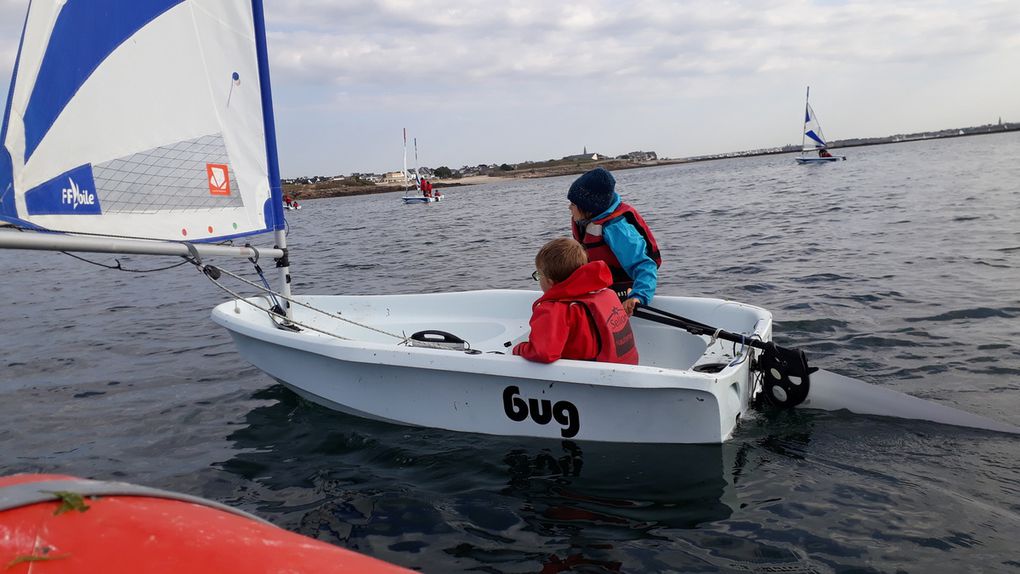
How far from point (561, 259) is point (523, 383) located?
806mm

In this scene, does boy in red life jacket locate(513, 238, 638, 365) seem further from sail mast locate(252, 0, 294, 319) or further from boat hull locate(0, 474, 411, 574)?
boat hull locate(0, 474, 411, 574)

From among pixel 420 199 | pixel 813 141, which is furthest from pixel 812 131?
pixel 420 199

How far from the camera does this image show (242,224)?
470 cm

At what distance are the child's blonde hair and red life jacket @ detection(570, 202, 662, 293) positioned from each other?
80 cm

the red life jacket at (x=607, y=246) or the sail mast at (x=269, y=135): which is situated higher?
the sail mast at (x=269, y=135)

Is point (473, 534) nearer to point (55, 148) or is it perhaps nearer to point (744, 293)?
point (55, 148)

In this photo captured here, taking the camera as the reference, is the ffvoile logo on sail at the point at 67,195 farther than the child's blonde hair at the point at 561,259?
No

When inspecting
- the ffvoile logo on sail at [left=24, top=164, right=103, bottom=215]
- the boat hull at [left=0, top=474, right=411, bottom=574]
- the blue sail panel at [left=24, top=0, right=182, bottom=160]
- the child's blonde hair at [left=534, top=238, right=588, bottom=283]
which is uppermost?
the blue sail panel at [left=24, top=0, right=182, bottom=160]

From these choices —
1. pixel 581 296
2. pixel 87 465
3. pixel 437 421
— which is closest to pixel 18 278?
pixel 87 465

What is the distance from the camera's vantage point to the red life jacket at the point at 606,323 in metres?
3.96

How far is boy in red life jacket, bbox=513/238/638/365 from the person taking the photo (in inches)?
151

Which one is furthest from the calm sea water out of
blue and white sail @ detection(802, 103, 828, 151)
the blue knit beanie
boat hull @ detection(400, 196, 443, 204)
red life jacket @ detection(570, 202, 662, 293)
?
blue and white sail @ detection(802, 103, 828, 151)

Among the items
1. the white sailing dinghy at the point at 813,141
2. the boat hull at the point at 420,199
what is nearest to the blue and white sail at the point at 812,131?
the white sailing dinghy at the point at 813,141

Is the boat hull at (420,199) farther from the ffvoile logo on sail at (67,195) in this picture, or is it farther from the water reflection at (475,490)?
the ffvoile logo on sail at (67,195)
